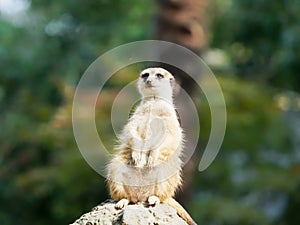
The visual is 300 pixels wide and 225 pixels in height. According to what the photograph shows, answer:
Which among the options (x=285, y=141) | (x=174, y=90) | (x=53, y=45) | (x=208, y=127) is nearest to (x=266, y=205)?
(x=285, y=141)

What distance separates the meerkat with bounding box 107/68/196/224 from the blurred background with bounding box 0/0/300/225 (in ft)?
20.5

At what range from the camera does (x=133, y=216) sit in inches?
130

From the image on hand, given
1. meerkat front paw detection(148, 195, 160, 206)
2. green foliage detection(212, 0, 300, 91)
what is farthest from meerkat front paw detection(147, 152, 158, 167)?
green foliage detection(212, 0, 300, 91)

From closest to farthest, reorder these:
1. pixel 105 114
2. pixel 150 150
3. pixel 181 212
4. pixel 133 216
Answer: pixel 133 216
pixel 150 150
pixel 181 212
pixel 105 114

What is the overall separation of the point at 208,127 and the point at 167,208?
6811mm

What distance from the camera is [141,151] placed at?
3.45 m

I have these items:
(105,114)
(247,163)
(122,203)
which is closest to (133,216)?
(122,203)

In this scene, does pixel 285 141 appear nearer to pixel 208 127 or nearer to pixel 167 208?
pixel 208 127

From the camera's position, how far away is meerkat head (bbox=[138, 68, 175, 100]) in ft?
11.2

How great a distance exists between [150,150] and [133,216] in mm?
290

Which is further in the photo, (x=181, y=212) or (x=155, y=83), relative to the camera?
(x=181, y=212)

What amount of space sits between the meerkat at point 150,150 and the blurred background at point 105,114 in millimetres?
6234

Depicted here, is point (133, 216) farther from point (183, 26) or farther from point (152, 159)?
point (183, 26)

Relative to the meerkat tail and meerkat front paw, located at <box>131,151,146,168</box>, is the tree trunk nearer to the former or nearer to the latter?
the meerkat tail
